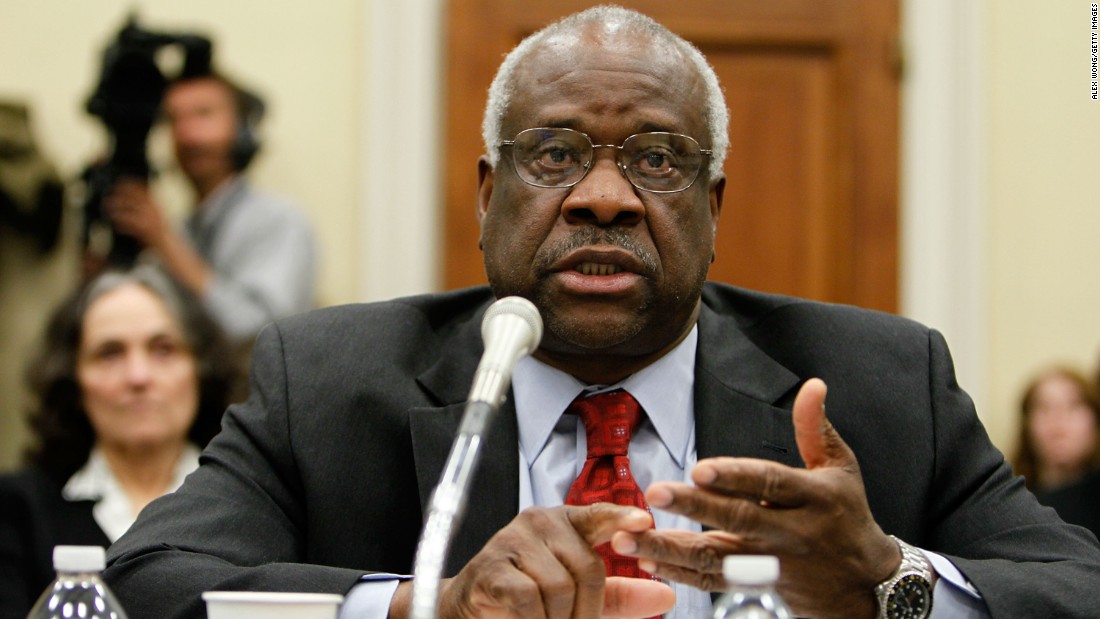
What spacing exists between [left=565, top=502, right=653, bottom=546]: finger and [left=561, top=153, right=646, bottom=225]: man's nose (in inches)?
22.4

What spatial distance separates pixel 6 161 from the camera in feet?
13.1

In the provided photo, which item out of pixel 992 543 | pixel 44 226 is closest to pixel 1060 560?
pixel 992 543

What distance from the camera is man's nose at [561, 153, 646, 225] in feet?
6.32

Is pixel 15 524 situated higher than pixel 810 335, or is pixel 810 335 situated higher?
pixel 810 335

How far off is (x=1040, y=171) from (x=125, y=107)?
2636mm

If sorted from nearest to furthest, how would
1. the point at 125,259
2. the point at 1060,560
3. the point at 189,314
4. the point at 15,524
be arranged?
the point at 1060,560, the point at 15,524, the point at 189,314, the point at 125,259

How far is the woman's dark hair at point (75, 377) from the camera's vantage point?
3.37 metres

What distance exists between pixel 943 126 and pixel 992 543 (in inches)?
102

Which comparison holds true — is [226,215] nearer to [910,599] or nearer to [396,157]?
[396,157]

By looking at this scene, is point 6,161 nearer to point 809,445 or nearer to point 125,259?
point 125,259

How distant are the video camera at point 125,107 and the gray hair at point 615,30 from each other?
2050mm

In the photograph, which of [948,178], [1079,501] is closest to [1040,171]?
[948,178]

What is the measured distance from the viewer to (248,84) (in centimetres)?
410

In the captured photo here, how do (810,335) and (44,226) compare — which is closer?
(810,335)
